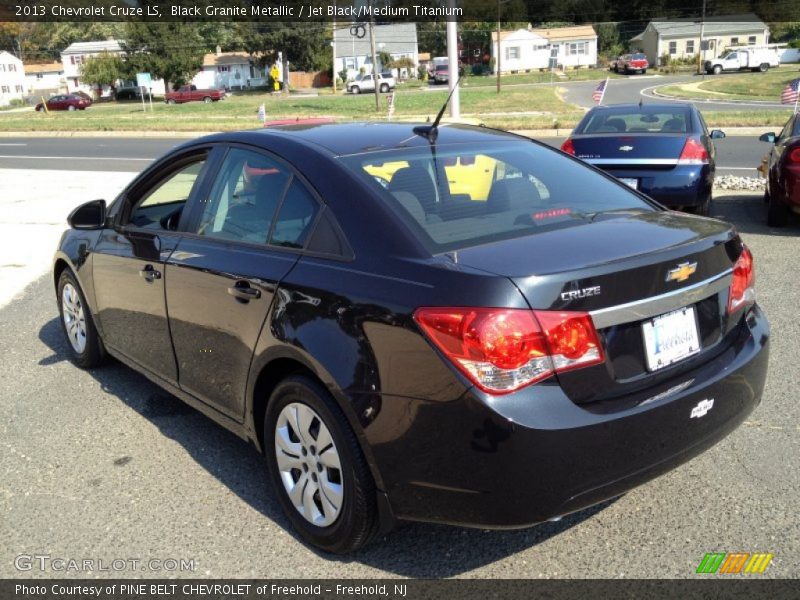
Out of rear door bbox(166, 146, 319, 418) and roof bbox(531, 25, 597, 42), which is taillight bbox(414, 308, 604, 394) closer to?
rear door bbox(166, 146, 319, 418)

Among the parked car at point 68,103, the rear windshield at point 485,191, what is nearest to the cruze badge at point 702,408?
the rear windshield at point 485,191

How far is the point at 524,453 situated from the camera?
2.43 m

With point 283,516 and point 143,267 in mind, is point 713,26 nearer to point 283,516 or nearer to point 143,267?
point 143,267

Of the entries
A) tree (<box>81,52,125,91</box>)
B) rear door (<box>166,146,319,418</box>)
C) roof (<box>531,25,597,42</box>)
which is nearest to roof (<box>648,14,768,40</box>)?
roof (<box>531,25,597,42</box>)

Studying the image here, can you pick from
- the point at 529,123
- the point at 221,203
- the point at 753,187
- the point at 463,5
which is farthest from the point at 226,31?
the point at 221,203

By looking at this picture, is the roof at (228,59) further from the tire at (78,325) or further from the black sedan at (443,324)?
the black sedan at (443,324)

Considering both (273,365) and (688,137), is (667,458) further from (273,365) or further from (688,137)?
(688,137)

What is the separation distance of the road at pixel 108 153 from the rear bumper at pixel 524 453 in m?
12.3

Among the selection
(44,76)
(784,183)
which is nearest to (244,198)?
(784,183)

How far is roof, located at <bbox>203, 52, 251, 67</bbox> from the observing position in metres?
91.8

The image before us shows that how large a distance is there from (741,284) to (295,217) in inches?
74.5

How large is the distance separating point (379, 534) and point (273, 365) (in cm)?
81

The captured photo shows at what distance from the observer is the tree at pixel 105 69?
7269 cm

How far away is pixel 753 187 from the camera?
11.8 m
